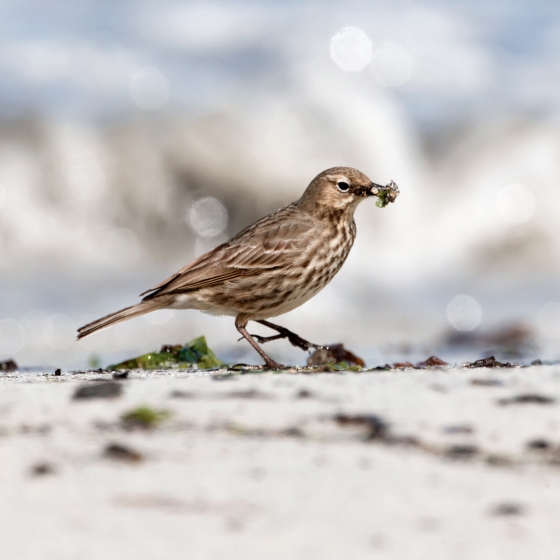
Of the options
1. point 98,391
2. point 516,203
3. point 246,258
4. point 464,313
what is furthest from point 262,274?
point 516,203

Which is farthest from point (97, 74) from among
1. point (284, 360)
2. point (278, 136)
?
point (284, 360)

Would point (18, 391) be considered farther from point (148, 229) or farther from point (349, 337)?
point (148, 229)

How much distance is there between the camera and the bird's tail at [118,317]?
695cm

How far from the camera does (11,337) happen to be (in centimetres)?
1398

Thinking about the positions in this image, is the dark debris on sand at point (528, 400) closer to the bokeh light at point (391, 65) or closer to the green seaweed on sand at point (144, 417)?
the green seaweed on sand at point (144, 417)

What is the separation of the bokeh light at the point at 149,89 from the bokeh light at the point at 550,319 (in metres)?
8.88

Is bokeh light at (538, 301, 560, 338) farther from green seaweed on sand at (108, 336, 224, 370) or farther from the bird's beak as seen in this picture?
green seaweed on sand at (108, 336, 224, 370)

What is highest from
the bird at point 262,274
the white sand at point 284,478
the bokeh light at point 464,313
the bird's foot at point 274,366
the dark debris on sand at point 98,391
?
the bokeh light at point 464,313

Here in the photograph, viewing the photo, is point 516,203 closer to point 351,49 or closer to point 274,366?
point 351,49

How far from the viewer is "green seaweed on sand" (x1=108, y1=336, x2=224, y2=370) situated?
6.99 meters

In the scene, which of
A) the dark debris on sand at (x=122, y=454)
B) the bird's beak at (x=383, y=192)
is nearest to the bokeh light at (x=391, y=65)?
the bird's beak at (x=383, y=192)

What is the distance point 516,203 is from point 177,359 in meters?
12.7

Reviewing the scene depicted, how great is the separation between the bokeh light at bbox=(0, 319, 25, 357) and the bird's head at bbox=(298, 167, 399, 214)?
716 cm

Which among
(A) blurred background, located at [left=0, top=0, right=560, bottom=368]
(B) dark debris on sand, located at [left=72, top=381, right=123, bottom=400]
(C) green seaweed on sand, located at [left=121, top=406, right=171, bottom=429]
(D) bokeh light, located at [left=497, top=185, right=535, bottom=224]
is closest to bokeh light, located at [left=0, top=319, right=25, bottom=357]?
(A) blurred background, located at [left=0, top=0, right=560, bottom=368]
